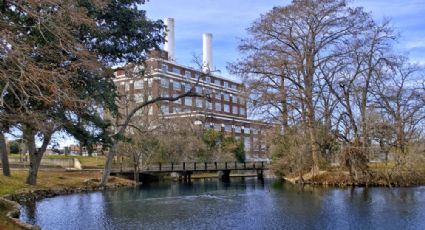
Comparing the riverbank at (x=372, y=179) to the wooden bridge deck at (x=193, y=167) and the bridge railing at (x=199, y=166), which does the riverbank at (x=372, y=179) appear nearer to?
the wooden bridge deck at (x=193, y=167)

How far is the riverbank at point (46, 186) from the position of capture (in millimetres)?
30673

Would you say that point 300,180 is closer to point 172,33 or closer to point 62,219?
point 62,219

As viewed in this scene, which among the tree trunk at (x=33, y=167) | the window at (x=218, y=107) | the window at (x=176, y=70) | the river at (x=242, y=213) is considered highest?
the window at (x=176, y=70)

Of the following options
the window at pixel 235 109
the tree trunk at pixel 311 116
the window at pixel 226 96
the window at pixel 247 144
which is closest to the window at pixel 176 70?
the window at pixel 226 96

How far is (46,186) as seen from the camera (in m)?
39.4

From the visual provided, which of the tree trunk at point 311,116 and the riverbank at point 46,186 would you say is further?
Result: the tree trunk at point 311,116

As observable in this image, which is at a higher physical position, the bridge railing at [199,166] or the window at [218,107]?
the window at [218,107]

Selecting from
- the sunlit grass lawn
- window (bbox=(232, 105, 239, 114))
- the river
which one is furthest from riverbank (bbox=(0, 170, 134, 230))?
window (bbox=(232, 105, 239, 114))

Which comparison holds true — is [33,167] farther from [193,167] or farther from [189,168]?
[193,167]

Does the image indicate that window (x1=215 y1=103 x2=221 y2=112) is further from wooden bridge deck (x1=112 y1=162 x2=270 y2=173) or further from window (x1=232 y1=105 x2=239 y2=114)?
wooden bridge deck (x1=112 y1=162 x2=270 y2=173)

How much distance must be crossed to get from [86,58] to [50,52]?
1.01 m

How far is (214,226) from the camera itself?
20250mm

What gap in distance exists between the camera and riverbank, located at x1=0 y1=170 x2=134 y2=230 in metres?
30.7

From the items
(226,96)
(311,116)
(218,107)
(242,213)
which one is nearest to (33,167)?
(242,213)
